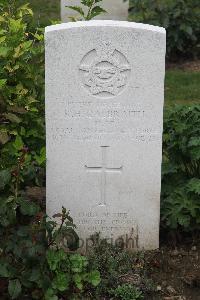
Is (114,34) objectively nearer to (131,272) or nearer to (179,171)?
(179,171)

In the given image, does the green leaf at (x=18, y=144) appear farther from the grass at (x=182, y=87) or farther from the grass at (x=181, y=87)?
the grass at (x=182, y=87)

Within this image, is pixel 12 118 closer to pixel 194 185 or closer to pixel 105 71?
pixel 105 71

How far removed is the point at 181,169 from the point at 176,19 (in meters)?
4.65

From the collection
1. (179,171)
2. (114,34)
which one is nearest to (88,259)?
(179,171)

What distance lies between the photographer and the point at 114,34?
4230 mm

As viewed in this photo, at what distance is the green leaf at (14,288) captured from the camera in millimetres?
3957

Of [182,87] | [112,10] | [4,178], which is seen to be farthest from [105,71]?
[112,10]

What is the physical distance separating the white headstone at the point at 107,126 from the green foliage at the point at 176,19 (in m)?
4.82

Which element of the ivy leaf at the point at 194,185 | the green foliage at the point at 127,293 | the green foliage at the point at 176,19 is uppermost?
the green foliage at the point at 176,19

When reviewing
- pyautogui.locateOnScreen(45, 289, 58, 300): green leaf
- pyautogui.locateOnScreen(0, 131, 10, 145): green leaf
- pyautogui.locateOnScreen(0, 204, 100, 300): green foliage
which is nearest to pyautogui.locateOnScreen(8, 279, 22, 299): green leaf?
pyautogui.locateOnScreen(0, 204, 100, 300): green foliage

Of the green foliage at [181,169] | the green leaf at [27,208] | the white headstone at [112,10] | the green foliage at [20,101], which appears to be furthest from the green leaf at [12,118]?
the white headstone at [112,10]

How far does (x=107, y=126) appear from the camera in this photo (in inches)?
174

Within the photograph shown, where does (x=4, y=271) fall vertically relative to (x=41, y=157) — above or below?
below

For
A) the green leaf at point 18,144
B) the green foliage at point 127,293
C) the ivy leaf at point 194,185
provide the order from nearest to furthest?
the green foliage at point 127,293 → the ivy leaf at point 194,185 → the green leaf at point 18,144
